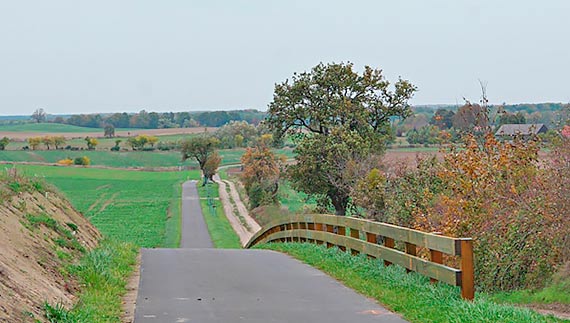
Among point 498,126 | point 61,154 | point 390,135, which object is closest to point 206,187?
point 61,154

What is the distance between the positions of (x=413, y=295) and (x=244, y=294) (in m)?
2.51

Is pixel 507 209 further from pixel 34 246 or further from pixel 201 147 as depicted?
pixel 201 147

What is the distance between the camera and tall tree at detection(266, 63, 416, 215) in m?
49.4

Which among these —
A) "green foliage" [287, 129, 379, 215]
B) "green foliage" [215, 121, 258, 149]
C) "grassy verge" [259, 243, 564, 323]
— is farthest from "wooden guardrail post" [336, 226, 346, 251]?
"green foliage" [215, 121, 258, 149]

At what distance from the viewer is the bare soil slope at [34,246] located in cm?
918

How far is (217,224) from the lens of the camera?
6519 centimetres

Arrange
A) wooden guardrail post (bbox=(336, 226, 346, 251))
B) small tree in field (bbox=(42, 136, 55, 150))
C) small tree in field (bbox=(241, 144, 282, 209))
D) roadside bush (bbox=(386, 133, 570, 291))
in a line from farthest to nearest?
1. small tree in field (bbox=(42, 136, 55, 150))
2. small tree in field (bbox=(241, 144, 282, 209))
3. wooden guardrail post (bbox=(336, 226, 346, 251))
4. roadside bush (bbox=(386, 133, 570, 291))

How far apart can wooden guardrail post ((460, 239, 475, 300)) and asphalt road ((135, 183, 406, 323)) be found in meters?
0.92

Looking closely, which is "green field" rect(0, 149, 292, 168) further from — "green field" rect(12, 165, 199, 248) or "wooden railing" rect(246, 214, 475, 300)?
"wooden railing" rect(246, 214, 475, 300)

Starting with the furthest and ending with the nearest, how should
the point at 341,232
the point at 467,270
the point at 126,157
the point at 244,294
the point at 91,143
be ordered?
the point at 91,143, the point at 126,157, the point at 341,232, the point at 244,294, the point at 467,270

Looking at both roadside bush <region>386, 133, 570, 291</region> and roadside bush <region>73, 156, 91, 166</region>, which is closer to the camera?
roadside bush <region>386, 133, 570, 291</region>

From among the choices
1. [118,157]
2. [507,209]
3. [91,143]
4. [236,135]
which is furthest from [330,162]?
[236,135]

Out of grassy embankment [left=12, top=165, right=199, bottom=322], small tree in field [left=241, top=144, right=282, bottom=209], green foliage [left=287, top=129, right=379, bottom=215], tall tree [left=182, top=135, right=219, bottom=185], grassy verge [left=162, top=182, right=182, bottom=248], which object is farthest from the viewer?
tall tree [left=182, top=135, right=219, bottom=185]

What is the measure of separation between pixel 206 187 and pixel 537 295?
97824mm
